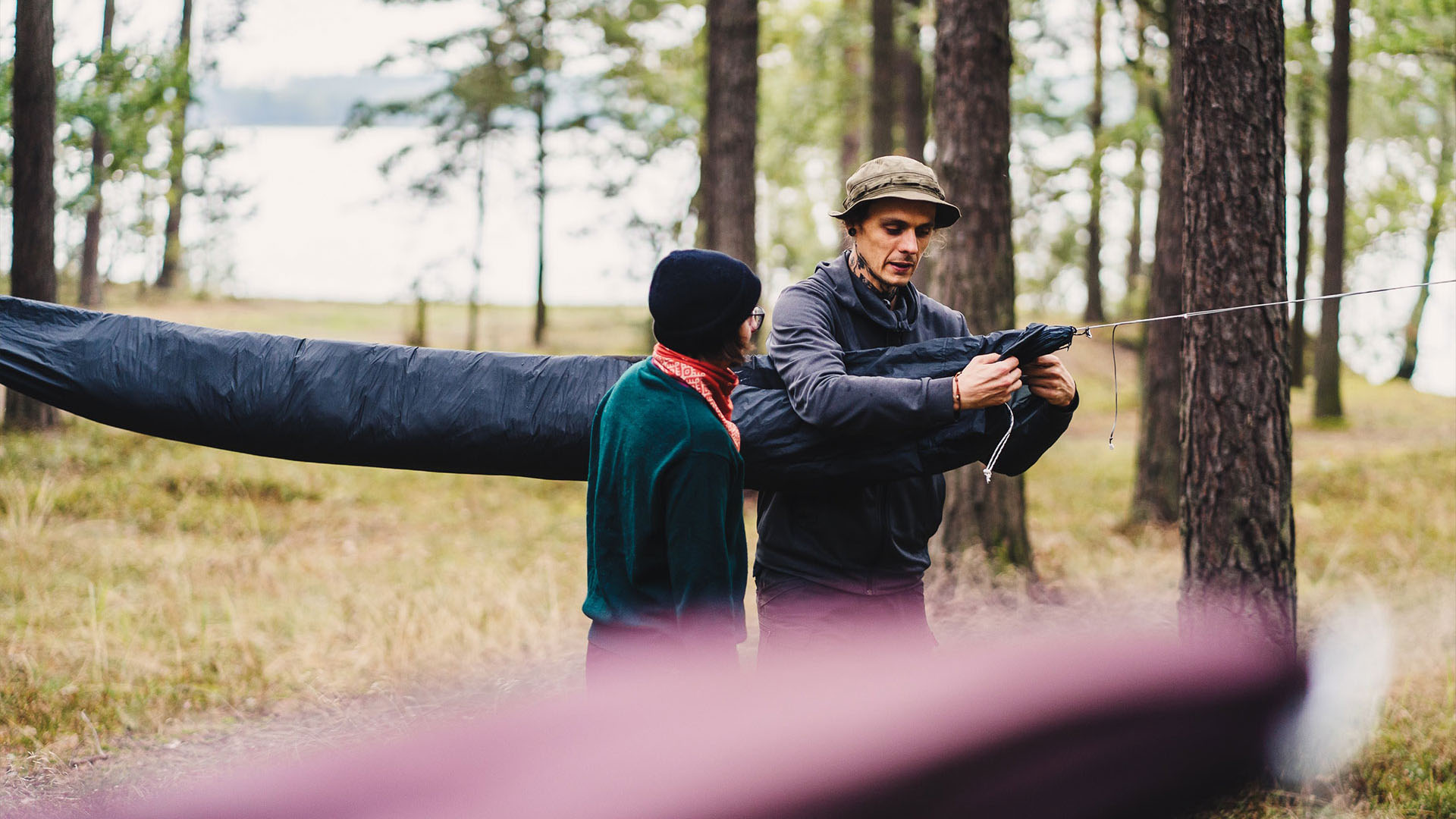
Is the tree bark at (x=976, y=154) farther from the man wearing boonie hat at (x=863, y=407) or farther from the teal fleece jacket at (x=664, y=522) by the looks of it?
the teal fleece jacket at (x=664, y=522)

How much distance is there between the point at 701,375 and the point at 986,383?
0.81 metres

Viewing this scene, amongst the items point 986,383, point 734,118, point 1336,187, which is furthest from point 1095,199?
point 986,383

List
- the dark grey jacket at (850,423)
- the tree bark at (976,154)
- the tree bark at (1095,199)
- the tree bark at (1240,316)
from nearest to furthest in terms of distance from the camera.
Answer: the dark grey jacket at (850,423)
the tree bark at (1240,316)
the tree bark at (976,154)
the tree bark at (1095,199)

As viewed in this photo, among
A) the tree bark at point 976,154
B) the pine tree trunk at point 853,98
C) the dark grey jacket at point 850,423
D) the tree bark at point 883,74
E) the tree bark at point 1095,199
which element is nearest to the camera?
the dark grey jacket at point 850,423

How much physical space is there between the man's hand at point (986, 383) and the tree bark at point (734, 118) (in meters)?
7.07

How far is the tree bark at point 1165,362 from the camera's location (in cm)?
891

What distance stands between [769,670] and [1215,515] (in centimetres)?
240

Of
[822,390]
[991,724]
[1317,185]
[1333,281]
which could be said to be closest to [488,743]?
[991,724]

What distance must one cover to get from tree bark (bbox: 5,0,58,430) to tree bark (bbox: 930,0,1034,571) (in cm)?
587

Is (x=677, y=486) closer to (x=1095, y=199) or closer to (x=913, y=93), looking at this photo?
(x=1095, y=199)

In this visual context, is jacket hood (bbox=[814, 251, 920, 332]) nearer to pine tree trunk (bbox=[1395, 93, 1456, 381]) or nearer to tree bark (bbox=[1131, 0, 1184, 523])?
tree bark (bbox=[1131, 0, 1184, 523])

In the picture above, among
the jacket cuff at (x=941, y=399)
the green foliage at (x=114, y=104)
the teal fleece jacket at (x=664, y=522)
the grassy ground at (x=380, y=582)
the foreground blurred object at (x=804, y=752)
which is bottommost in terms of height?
the grassy ground at (x=380, y=582)

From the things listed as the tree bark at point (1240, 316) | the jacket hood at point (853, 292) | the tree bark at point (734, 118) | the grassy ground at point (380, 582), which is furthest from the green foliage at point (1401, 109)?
the jacket hood at point (853, 292)

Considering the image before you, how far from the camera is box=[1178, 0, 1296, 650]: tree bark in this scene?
4.09 metres
